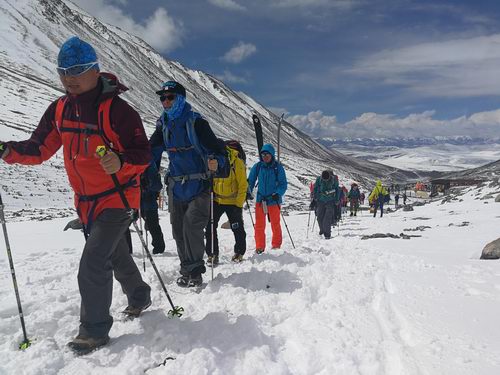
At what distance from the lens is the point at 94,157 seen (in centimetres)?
366

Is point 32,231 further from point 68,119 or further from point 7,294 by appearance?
point 68,119

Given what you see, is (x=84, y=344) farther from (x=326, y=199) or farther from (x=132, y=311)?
(x=326, y=199)

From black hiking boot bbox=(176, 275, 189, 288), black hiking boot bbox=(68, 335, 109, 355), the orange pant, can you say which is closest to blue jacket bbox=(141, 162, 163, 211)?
black hiking boot bbox=(176, 275, 189, 288)

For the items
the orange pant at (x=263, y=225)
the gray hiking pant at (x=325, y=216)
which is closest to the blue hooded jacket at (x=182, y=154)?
the orange pant at (x=263, y=225)

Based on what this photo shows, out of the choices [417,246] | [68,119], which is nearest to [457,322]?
[68,119]

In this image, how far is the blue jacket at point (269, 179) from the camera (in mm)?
8758

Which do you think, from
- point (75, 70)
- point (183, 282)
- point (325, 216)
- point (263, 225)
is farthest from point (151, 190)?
point (325, 216)

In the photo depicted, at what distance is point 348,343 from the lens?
348cm

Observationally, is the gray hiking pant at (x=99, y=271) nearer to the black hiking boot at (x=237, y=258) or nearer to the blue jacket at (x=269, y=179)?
the black hiking boot at (x=237, y=258)

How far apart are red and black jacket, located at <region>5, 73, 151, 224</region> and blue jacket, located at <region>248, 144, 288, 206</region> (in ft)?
16.8

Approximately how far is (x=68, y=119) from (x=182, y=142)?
1.85 metres

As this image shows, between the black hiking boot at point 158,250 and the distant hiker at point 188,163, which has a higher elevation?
the distant hiker at point 188,163

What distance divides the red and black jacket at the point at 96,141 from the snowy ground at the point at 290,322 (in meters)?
1.26

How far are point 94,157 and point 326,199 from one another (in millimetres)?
9188
